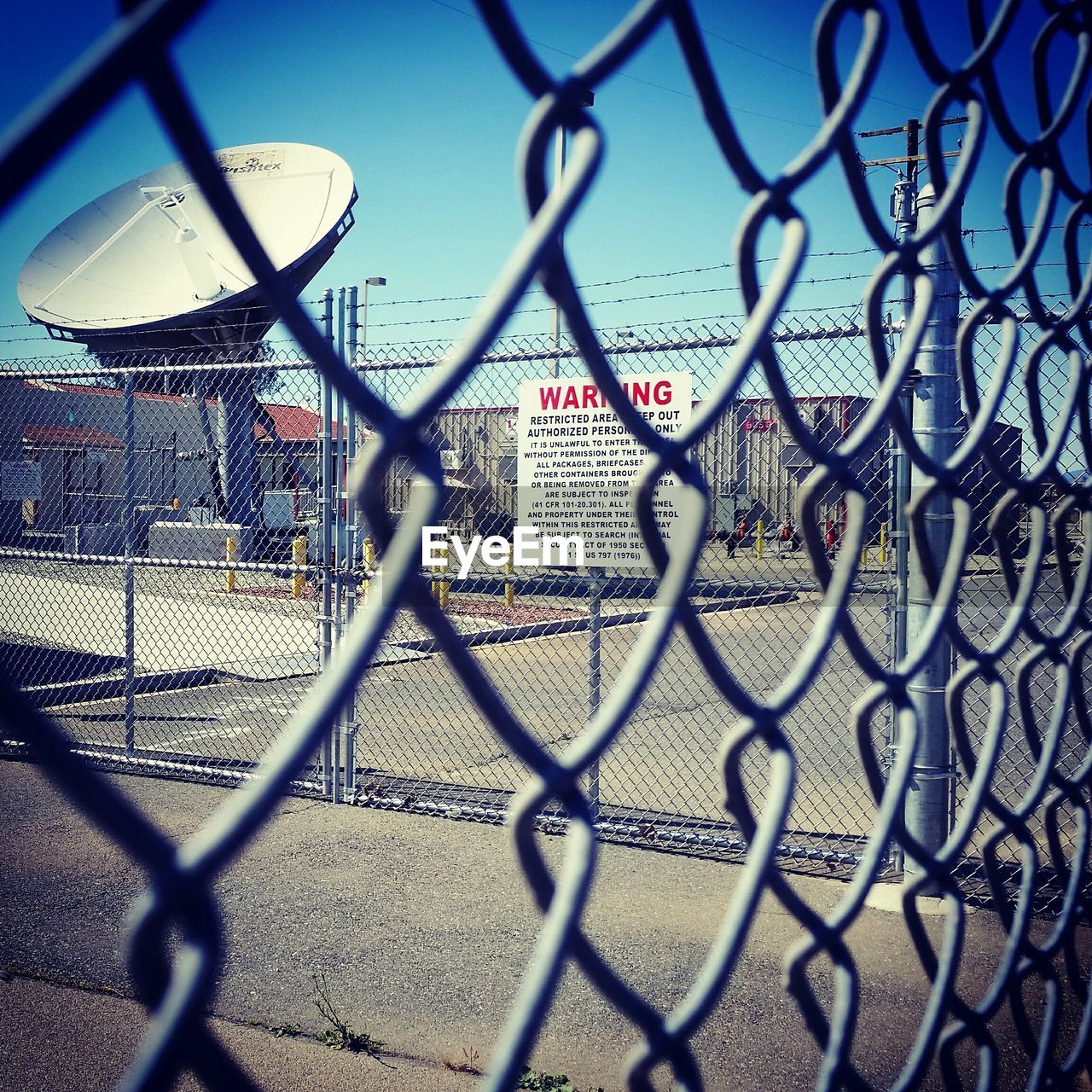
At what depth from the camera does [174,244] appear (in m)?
16.3

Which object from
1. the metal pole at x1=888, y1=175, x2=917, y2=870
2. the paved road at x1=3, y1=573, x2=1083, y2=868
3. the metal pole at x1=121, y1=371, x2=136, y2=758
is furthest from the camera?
the metal pole at x1=121, y1=371, x2=136, y2=758

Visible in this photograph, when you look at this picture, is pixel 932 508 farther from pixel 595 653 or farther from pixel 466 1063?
pixel 466 1063

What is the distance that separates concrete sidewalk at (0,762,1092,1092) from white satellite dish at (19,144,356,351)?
493 inches

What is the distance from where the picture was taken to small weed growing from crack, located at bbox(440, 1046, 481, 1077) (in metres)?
Answer: 3.12

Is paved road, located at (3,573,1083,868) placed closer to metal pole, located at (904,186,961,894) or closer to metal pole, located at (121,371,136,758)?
metal pole, located at (904,186,961,894)

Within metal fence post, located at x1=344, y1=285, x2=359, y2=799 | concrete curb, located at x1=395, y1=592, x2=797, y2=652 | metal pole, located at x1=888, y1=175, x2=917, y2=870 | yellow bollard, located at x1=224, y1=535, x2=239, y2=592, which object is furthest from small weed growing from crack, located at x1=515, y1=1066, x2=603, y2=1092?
yellow bollard, located at x1=224, y1=535, x2=239, y2=592

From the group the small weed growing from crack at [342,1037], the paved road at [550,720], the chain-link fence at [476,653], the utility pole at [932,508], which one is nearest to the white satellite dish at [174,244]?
the chain-link fence at [476,653]

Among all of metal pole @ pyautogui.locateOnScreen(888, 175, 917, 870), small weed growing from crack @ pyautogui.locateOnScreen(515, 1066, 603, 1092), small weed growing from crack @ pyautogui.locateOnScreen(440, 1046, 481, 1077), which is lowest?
small weed growing from crack @ pyautogui.locateOnScreen(440, 1046, 481, 1077)

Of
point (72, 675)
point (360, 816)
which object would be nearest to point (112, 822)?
point (360, 816)

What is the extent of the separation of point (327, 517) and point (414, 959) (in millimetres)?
2814

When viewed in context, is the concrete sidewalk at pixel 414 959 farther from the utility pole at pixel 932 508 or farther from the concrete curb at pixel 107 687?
the concrete curb at pixel 107 687

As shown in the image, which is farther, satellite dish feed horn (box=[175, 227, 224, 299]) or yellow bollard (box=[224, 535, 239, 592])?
yellow bollard (box=[224, 535, 239, 592])

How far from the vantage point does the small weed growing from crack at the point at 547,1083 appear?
299 cm

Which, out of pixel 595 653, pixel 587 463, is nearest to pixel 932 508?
Answer: pixel 587 463
